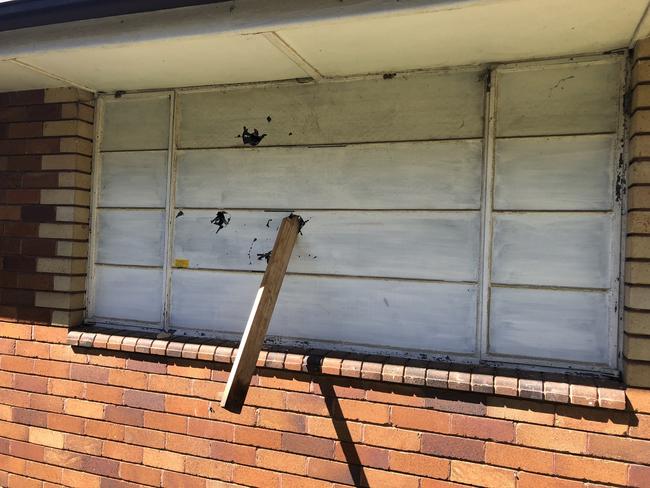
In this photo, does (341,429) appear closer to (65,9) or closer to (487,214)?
(487,214)

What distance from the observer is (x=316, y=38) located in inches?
87.9

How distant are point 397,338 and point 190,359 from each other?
3.91 ft

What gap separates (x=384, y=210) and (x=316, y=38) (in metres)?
0.93

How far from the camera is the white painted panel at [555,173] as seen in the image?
92.5 inches

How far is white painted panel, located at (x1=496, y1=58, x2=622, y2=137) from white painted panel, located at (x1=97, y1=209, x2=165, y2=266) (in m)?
2.07

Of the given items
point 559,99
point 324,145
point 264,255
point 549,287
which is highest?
point 559,99

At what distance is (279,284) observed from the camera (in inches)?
101

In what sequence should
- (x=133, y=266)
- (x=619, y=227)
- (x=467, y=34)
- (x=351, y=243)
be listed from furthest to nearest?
(x=133, y=266) < (x=351, y=243) < (x=619, y=227) < (x=467, y=34)

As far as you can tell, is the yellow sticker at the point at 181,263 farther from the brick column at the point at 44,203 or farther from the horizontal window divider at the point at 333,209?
the brick column at the point at 44,203

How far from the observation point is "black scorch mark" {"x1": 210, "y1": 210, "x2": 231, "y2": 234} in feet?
9.60

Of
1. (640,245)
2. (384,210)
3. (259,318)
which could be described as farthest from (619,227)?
(259,318)

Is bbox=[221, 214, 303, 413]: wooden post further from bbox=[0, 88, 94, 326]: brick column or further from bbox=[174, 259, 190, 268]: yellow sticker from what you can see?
bbox=[0, 88, 94, 326]: brick column

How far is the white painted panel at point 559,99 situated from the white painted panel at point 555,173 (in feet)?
0.20

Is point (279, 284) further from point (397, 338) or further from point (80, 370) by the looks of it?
point (80, 370)
